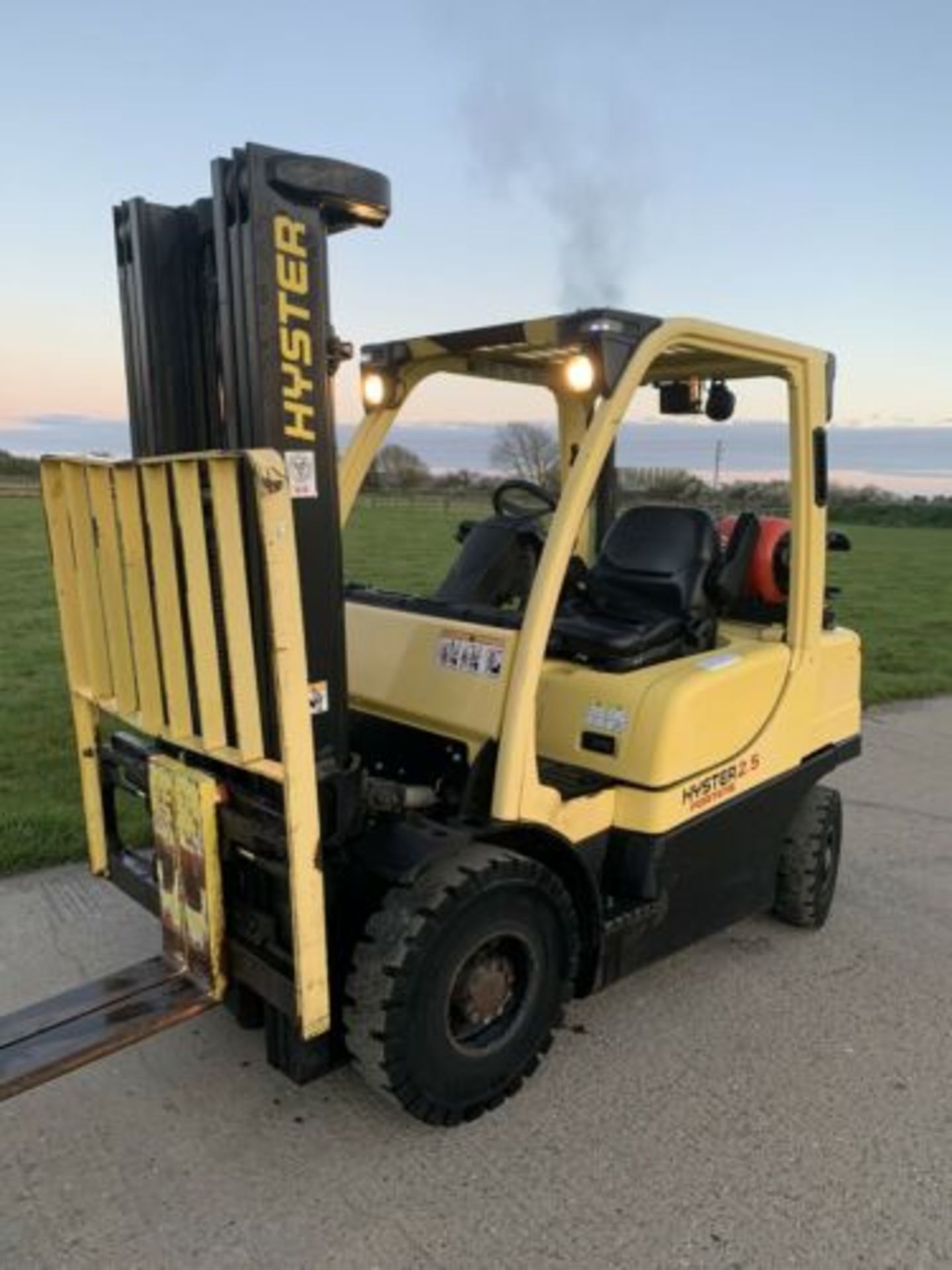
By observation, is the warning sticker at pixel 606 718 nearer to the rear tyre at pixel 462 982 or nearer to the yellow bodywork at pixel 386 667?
the yellow bodywork at pixel 386 667

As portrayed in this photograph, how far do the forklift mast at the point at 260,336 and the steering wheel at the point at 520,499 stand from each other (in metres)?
1.55

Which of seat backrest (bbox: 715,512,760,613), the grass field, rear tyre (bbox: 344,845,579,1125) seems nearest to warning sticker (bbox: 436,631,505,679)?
rear tyre (bbox: 344,845,579,1125)

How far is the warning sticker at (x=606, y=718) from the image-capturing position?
11.2 feet

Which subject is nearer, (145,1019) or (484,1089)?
(145,1019)

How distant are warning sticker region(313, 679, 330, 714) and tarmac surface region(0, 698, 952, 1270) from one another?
1.24 m

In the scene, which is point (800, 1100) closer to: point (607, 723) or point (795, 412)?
point (607, 723)

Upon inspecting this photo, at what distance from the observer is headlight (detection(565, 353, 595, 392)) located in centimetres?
297

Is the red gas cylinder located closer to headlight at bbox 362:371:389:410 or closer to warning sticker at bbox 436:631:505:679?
warning sticker at bbox 436:631:505:679

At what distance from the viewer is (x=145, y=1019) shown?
2766 millimetres

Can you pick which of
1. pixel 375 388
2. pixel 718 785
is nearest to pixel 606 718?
pixel 718 785

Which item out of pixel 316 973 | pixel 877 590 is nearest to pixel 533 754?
pixel 316 973

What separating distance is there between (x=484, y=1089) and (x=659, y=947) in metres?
0.87

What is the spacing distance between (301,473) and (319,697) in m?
0.64

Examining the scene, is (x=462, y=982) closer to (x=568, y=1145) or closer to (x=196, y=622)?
(x=568, y=1145)
